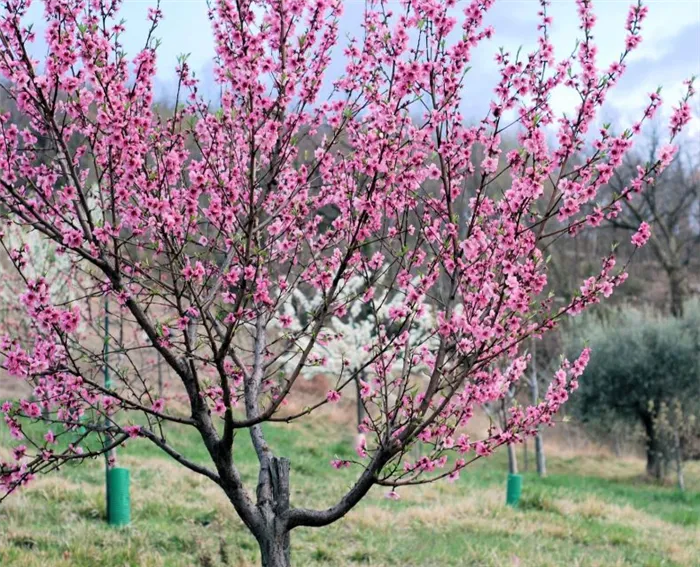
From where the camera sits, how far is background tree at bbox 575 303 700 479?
67.7ft

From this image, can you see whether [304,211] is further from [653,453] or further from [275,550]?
[653,453]

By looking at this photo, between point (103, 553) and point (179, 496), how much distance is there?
11.3ft

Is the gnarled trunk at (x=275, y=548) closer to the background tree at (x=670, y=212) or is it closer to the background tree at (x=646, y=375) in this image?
the background tree at (x=646, y=375)

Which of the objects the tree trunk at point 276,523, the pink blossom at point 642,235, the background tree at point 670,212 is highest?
the background tree at point 670,212

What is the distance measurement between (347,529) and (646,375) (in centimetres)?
1418

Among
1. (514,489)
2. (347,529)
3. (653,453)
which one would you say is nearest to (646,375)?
(653,453)

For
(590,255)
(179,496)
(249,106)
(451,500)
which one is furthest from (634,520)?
(590,255)

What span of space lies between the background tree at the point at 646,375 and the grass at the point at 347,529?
288 inches

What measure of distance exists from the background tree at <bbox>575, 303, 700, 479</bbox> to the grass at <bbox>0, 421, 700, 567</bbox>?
7.30 meters

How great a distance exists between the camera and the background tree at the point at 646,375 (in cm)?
2062

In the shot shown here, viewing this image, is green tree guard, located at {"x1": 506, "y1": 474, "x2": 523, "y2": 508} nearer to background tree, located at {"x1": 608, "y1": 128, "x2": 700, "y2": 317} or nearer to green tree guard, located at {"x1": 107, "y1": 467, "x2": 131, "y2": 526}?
green tree guard, located at {"x1": 107, "y1": 467, "x2": 131, "y2": 526}

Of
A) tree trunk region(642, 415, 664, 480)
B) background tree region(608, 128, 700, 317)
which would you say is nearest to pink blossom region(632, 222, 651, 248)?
tree trunk region(642, 415, 664, 480)

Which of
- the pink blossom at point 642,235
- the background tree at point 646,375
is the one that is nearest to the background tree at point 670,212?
the background tree at point 646,375

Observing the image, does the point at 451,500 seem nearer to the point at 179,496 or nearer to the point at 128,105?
the point at 179,496
